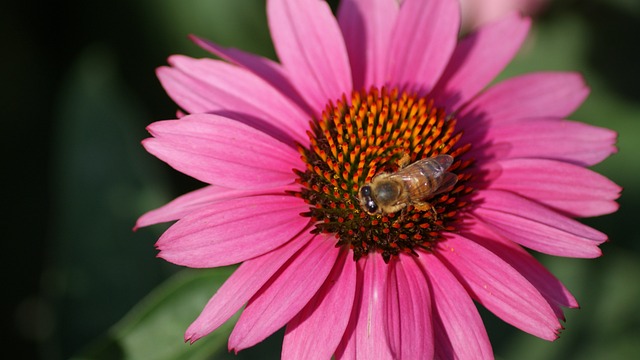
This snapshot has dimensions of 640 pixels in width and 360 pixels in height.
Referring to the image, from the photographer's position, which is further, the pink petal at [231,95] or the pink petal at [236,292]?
the pink petal at [231,95]

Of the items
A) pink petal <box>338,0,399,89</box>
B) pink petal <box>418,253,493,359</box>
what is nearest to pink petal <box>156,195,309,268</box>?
pink petal <box>418,253,493,359</box>

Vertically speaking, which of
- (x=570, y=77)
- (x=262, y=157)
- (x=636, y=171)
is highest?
(x=262, y=157)

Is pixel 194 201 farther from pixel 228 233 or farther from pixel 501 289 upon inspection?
pixel 501 289

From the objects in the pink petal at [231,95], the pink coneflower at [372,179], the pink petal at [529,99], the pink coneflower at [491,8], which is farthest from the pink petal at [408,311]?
the pink coneflower at [491,8]

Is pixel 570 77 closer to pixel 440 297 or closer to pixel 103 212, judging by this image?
pixel 440 297

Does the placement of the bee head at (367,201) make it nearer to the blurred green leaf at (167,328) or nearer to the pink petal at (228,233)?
the pink petal at (228,233)

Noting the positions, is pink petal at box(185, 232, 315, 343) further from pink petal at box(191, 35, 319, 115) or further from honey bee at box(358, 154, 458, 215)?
pink petal at box(191, 35, 319, 115)

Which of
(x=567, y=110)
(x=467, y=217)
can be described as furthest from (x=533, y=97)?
(x=467, y=217)
